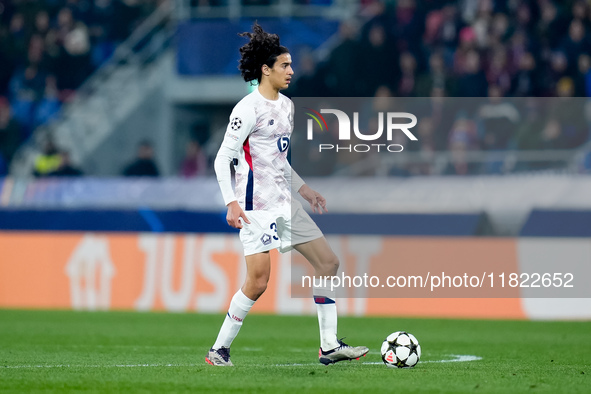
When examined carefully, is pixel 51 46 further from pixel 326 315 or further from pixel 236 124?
pixel 326 315

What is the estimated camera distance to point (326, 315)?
7391mm

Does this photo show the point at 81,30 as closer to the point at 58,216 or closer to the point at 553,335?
the point at 58,216

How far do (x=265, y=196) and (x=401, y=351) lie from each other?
151 cm

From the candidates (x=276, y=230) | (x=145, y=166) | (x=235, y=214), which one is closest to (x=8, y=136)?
(x=145, y=166)

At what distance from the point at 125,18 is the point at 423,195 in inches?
430

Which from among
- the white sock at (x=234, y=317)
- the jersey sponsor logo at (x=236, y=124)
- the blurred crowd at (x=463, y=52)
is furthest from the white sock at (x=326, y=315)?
the blurred crowd at (x=463, y=52)

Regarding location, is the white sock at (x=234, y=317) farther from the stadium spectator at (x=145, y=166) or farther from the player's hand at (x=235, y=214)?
the stadium spectator at (x=145, y=166)

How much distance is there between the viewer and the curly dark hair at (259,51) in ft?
24.0

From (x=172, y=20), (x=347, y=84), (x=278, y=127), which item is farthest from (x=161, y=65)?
(x=278, y=127)

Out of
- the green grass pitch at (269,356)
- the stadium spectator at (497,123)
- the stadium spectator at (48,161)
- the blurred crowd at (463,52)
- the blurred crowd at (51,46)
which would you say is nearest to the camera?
the green grass pitch at (269,356)

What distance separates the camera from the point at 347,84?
16344mm

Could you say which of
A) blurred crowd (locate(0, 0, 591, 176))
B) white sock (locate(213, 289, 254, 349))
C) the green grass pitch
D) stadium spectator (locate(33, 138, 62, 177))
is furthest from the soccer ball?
stadium spectator (locate(33, 138, 62, 177))

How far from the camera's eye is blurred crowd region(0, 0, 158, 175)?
21.4 meters

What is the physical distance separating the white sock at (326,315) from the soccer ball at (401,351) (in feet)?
1.26
